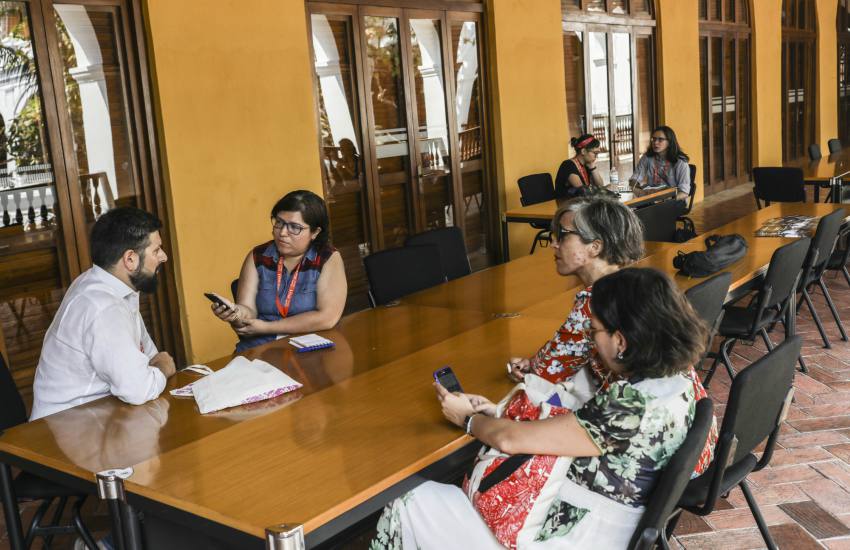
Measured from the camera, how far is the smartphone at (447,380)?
249 centimetres

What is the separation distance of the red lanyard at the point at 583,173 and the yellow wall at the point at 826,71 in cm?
1058

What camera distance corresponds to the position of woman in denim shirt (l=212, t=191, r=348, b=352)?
12.1 ft

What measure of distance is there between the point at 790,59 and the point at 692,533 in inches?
558

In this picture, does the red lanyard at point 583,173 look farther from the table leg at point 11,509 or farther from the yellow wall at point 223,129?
the table leg at point 11,509

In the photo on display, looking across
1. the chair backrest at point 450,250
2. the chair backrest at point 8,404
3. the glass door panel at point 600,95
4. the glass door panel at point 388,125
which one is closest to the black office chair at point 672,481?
the chair backrest at point 8,404

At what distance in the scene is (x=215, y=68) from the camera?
18.5 ft

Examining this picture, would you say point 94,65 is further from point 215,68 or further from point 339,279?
point 339,279

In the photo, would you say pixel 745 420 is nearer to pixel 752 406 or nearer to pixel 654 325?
pixel 752 406

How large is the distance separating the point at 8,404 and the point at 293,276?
4.28 feet

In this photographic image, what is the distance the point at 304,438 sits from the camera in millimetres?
2289

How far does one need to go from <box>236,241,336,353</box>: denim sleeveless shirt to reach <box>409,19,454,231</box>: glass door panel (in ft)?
12.1

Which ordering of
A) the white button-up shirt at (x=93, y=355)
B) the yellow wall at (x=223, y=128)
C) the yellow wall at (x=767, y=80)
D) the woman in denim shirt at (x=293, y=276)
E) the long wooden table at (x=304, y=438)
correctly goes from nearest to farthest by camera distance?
the long wooden table at (x=304, y=438), the white button-up shirt at (x=93, y=355), the woman in denim shirt at (x=293, y=276), the yellow wall at (x=223, y=128), the yellow wall at (x=767, y=80)

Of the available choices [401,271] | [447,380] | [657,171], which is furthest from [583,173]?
[447,380]

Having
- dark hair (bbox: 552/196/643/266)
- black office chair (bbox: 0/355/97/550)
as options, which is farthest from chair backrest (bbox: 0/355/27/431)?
A: dark hair (bbox: 552/196/643/266)
